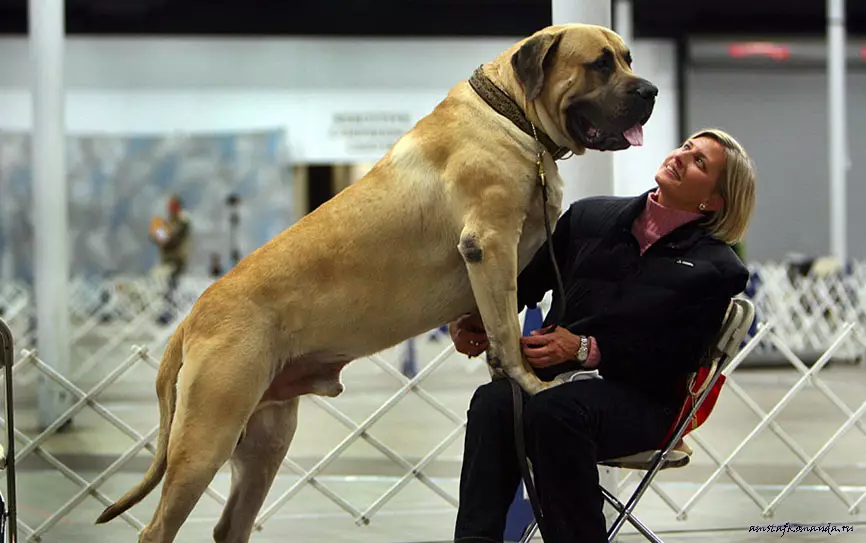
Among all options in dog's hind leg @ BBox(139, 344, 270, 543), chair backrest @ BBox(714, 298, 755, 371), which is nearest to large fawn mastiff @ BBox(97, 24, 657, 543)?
dog's hind leg @ BBox(139, 344, 270, 543)

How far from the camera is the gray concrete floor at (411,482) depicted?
3.86m

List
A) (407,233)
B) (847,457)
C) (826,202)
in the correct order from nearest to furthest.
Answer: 1. (407,233)
2. (847,457)
3. (826,202)

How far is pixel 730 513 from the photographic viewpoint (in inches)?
A: 162

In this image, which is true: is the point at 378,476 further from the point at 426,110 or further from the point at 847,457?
the point at 426,110

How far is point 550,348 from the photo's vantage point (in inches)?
98.9

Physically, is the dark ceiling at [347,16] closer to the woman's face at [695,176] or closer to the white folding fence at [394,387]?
the white folding fence at [394,387]

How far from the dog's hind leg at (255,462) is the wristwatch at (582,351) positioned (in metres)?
0.79

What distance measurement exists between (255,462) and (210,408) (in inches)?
15.9

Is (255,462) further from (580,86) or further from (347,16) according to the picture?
(347,16)

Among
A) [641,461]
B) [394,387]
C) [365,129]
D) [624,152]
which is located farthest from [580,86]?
[365,129]

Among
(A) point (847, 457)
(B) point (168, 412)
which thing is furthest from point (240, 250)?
(B) point (168, 412)

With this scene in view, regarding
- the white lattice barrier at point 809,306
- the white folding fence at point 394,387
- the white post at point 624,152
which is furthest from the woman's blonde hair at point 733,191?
the white post at point 624,152

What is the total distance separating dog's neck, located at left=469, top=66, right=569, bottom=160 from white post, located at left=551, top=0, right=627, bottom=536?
0.94 meters

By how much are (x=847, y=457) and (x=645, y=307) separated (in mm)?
3195
